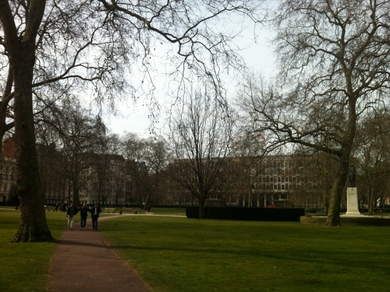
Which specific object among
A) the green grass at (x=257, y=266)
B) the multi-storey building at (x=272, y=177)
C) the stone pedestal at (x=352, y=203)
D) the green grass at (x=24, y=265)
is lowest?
the green grass at (x=257, y=266)

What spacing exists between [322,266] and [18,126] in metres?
11.1

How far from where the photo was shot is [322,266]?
11.1 meters

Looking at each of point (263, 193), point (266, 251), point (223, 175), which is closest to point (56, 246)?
point (266, 251)

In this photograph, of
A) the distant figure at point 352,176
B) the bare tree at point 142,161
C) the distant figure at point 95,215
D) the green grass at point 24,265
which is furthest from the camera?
the bare tree at point 142,161

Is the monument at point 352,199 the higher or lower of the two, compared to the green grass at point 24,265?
higher

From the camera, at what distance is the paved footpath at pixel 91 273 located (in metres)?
8.01

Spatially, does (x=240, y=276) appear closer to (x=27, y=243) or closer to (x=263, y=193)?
(x=27, y=243)

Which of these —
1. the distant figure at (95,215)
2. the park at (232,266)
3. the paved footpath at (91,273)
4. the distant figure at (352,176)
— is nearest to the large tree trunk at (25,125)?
the park at (232,266)

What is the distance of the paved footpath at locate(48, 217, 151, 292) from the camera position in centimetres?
801

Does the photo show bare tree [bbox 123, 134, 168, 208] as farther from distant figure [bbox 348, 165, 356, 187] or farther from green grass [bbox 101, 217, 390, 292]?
green grass [bbox 101, 217, 390, 292]

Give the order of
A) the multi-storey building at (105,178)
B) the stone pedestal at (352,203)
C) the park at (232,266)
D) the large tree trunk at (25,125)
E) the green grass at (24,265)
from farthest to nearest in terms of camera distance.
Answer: the multi-storey building at (105,178), the stone pedestal at (352,203), the large tree trunk at (25,125), the park at (232,266), the green grass at (24,265)

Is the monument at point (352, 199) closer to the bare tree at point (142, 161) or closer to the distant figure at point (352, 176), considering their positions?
the distant figure at point (352, 176)

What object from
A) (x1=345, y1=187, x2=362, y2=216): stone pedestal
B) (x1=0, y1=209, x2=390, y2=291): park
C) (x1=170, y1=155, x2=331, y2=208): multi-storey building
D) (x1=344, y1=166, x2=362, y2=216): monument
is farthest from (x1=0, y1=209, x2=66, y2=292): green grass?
(x1=344, y1=166, x2=362, y2=216): monument

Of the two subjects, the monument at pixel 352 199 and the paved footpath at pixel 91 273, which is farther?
the monument at pixel 352 199
